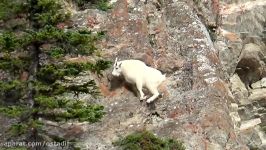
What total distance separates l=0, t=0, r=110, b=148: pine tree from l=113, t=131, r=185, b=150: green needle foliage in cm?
99

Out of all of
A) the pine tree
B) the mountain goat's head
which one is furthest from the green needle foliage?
the mountain goat's head

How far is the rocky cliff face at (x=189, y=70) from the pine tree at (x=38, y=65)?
167 cm

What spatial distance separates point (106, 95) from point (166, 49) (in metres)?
2.29

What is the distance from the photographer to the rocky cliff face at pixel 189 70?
42.0ft

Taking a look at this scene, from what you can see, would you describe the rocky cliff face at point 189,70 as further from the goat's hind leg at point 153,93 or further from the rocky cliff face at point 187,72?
the goat's hind leg at point 153,93

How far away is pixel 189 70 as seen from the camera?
1427 cm

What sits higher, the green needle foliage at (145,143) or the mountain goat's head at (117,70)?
the mountain goat's head at (117,70)

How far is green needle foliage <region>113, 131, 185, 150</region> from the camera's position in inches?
442

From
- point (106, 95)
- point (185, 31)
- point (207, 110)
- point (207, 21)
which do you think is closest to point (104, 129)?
point (106, 95)

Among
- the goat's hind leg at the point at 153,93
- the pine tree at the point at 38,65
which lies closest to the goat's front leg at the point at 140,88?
the goat's hind leg at the point at 153,93

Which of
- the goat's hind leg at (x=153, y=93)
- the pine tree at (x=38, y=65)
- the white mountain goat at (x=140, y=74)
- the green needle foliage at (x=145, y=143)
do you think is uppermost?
the pine tree at (x=38, y=65)

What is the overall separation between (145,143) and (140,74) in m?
2.24

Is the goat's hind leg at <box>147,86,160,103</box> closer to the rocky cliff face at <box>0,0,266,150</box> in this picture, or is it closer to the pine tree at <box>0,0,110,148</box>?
the rocky cliff face at <box>0,0,266,150</box>

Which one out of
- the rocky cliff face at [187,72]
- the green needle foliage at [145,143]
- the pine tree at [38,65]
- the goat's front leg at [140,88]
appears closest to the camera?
the pine tree at [38,65]
